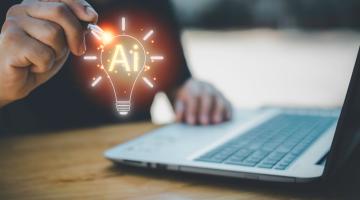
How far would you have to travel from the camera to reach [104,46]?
1.92ft

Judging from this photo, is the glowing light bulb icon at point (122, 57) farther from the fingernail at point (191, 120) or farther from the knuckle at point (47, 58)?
the fingernail at point (191, 120)

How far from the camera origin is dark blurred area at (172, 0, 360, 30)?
330 centimetres

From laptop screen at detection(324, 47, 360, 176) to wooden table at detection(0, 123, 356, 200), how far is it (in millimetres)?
37

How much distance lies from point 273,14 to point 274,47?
295 millimetres

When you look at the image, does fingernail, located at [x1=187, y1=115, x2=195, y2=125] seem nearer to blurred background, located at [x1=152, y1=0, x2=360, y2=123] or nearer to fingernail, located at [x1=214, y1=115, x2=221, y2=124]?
fingernail, located at [x1=214, y1=115, x2=221, y2=124]

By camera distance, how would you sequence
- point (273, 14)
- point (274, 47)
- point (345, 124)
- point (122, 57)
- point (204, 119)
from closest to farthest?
point (345, 124)
point (122, 57)
point (204, 119)
point (273, 14)
point (274, 47)

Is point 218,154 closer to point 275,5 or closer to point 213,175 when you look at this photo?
point 213,175

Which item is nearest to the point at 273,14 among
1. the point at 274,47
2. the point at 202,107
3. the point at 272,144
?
the point at 274,47

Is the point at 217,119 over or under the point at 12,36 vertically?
under

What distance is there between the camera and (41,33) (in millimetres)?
513

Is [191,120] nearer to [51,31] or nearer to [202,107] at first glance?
[202,107]

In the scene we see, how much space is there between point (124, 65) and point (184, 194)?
0.57 feet

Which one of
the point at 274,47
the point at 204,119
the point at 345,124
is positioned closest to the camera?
the point at 345,124

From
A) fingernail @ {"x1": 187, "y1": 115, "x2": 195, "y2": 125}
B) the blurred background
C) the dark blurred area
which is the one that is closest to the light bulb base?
fingernail @ {"x1": 187, "y1": 115, "x2": 195, "y2": 125}
